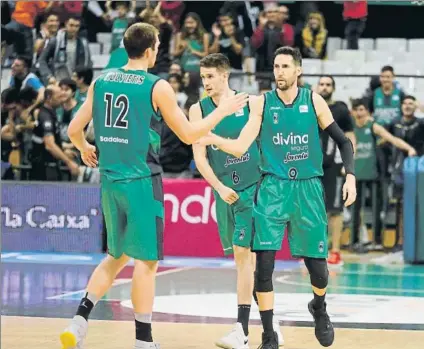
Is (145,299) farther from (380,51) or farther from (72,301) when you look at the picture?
(380,51)

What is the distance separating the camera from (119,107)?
25.8 feet

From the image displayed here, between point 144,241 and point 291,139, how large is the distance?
54.9 inches

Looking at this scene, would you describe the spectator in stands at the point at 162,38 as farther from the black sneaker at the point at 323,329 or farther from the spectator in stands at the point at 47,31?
the black sneaker at the point at 323,329

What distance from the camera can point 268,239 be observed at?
822 centimetres

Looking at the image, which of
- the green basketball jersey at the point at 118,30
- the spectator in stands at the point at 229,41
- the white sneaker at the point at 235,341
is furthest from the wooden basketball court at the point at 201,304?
the green basketball jersey at the point at 118,30

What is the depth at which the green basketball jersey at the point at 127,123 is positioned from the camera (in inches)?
308

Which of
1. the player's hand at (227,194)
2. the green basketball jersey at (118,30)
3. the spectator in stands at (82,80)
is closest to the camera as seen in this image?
the player's hand at (227,194)

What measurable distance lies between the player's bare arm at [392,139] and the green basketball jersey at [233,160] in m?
7.41

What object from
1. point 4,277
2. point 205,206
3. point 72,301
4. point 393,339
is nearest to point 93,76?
point 205,206

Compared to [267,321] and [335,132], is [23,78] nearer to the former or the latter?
[335,132]

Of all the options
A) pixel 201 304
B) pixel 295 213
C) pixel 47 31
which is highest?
pixel 47 31

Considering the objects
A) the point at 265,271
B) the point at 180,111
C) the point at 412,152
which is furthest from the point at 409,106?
the point at 180,111

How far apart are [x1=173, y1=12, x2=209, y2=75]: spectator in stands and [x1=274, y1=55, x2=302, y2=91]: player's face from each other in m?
10.2

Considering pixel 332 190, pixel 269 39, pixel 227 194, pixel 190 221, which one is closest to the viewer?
pixel 227 194
